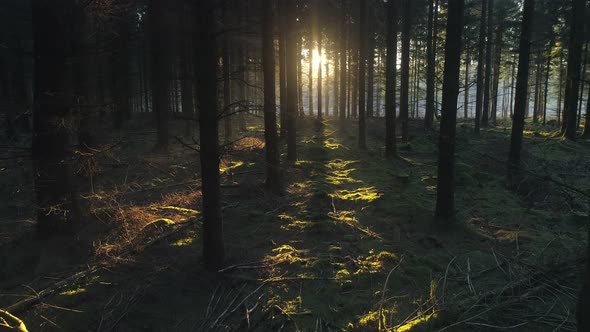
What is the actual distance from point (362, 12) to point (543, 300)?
15.1 metres

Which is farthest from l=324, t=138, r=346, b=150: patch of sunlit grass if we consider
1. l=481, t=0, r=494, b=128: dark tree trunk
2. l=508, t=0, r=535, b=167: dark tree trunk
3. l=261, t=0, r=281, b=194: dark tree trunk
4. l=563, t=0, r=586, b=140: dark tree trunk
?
l=563, t=0, r=586, b=140: dark tree trunk

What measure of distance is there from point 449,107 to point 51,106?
8981mm

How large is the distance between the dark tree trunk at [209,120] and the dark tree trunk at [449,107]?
5.42 metres

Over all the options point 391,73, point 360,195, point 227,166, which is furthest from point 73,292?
point 391,73

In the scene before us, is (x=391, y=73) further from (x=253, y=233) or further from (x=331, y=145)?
(x=253, y=233)

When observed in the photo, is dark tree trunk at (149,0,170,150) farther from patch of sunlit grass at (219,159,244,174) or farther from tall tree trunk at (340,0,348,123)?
tall tree trunk at (340,0,348,123)

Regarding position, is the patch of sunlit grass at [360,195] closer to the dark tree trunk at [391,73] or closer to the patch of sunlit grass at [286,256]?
the patch of sunlit grass at [286,256]

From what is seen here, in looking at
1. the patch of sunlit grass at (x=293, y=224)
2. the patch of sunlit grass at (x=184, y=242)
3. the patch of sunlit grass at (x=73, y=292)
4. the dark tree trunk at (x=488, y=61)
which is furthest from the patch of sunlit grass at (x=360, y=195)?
the dark tree trunk at (x=488, y=61)

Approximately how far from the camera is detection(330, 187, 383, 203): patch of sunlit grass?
10805 millimetres

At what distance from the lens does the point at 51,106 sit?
298 inches

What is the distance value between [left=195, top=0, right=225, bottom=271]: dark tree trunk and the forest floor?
21.9 inches

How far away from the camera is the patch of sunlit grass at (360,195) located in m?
10.8

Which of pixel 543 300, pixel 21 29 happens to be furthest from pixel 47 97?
pixel 21 29

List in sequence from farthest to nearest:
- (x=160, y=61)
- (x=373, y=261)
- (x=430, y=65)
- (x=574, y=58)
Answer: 1. (x=430, y=65)
2. (x=574, y=58)
3. (x=160, y=61)
4. (x=373, y=261)
